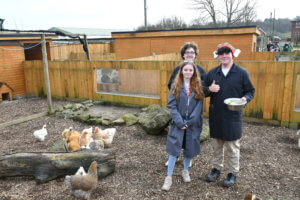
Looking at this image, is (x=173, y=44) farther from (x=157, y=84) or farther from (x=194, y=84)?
(x=194, y=84)

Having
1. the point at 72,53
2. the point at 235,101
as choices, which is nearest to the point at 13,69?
the point at 72,53

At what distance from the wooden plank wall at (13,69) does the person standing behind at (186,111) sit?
9.66 metres

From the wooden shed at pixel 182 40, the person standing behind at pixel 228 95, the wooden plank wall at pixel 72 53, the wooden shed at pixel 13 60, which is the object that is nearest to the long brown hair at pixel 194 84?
the person standing behind at pixel 228 95

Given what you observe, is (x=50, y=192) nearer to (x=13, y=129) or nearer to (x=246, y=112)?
(x=13, y=129)

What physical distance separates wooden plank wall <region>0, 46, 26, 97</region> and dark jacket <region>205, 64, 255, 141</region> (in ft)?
33.1

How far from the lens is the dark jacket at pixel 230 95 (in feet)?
11.8

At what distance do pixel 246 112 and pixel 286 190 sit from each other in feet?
11.0

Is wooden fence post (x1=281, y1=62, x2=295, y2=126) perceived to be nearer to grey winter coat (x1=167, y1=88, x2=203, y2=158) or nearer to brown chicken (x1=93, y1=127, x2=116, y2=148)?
grey winter coat (x1=167, y1=88, x2=203, y2=158)

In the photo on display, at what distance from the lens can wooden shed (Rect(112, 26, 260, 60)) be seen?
525 inches

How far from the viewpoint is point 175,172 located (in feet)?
14.2

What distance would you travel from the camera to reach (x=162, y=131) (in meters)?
6.03

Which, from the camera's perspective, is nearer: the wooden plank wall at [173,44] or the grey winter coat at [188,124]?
the grey winter coat at [188,124]

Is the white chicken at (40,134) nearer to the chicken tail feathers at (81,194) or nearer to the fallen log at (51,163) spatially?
the fallen log at (51,163)

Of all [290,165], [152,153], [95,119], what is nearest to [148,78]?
[95,119]
